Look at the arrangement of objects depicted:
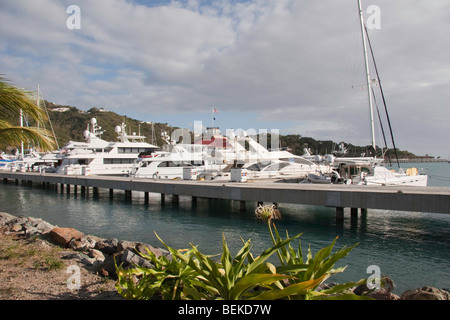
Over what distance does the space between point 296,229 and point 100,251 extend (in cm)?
964

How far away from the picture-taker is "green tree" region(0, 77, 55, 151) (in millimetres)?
7820

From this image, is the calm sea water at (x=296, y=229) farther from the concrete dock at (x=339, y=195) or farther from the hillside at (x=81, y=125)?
the hillside at (x=81, y=125)

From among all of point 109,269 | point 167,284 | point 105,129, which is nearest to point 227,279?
point 167,284

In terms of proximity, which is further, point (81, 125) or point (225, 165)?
point (81, 125)

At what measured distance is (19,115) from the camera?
8594 millimetres

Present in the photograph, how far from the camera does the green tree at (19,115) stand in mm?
7820

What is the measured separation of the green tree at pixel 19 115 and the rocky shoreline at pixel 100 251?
2.99m

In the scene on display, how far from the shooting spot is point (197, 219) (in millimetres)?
18625

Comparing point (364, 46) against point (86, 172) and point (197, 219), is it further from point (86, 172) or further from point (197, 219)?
point (86, 172)

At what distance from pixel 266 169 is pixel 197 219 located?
1319 centimetres

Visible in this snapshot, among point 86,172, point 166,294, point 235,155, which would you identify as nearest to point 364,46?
point 235,155

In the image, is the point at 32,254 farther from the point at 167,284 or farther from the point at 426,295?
the point at 426,295

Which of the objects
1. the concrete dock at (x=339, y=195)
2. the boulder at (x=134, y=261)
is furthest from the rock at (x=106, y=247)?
the concrete dock at (x=339, y=195)

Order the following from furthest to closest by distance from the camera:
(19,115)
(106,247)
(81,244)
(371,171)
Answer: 1. (371,171)
2. (106,247)
3. (81,244)
4. (19,115)
